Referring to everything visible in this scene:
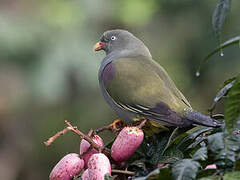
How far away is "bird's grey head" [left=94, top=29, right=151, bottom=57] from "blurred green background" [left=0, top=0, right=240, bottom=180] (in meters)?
4.45

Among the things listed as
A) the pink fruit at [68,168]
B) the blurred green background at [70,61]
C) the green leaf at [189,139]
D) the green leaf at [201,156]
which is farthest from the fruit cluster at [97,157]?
the blurred green background at [70,61]

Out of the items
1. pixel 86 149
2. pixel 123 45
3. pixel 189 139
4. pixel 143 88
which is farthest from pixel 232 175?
pixel 123 45

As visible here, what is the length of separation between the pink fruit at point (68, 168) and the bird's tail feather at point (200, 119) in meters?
0.42

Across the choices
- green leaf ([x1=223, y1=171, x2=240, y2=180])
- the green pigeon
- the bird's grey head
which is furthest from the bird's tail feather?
the bird's grey head

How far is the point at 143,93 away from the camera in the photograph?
280cm

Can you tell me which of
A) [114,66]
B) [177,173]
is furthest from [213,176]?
[114,66]

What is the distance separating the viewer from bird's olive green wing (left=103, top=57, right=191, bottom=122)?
2689 millimetres

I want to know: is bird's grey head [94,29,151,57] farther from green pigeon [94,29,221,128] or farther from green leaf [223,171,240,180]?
green leaf [223,171,240,180]

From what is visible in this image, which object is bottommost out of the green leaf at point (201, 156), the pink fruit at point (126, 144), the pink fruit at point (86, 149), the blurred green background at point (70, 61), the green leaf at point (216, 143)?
the blurred green background at point (70, 61)

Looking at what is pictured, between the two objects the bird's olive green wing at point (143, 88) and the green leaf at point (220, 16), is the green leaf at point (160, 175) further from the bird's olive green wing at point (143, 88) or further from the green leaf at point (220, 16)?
the bird's olive green wing at point (143, 88)

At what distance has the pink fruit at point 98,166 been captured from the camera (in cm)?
172

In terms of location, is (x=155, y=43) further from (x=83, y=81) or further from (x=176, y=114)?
(x=176, y=114)

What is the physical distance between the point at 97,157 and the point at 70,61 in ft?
21.8

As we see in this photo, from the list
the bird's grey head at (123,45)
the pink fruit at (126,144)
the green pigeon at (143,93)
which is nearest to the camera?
the pink fruit at (126,144)
